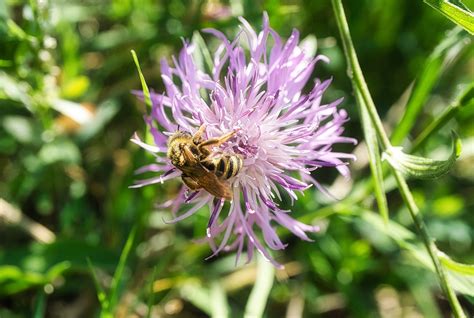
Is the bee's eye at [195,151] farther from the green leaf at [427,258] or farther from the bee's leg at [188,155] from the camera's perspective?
the green leaf at [427,258]

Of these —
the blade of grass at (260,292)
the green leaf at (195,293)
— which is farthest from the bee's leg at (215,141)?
the green leaf at (195,293)

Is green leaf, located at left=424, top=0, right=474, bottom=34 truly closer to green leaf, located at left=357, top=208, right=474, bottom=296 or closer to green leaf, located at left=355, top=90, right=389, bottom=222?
green leaf, located at left=355, top=90, right=389, bottom=222

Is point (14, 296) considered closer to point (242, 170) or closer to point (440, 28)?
point (242, 170)

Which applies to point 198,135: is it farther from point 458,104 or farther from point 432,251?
point 458,104

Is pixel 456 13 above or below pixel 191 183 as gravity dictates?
above

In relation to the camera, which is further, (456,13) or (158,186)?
(158,186)

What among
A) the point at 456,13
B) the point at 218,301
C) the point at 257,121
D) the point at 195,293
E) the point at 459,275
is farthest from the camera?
the point at 195,293

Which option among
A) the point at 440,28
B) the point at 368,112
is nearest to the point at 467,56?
the point at 440,28

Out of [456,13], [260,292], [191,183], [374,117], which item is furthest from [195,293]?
[456,13]
